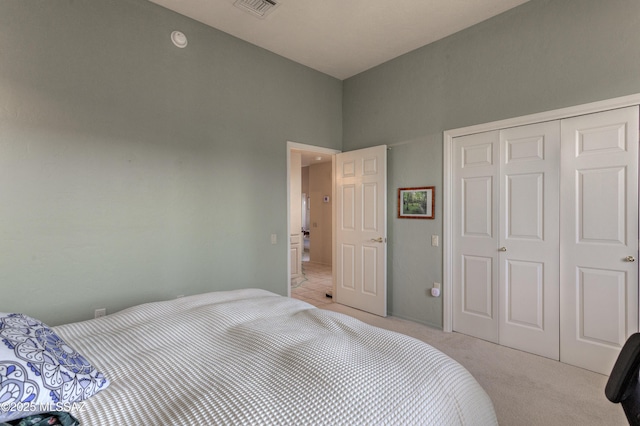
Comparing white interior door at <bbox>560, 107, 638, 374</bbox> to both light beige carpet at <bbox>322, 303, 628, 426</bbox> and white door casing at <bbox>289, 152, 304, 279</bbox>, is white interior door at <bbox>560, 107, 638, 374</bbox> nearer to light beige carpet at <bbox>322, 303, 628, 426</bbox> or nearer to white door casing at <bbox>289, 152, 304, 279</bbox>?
light beige carpet at <bbox>322, 303, 628, 426</bbox>

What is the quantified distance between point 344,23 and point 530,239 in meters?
2.73

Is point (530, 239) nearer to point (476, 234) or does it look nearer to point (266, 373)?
point (476, 234)

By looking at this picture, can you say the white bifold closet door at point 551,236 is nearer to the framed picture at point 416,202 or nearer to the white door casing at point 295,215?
the framed picture at point 416,202

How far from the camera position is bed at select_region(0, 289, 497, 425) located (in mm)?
877

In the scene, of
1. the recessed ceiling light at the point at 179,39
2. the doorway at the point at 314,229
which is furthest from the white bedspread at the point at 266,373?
the doorway at the point at 314,229

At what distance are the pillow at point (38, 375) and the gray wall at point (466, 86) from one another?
10.4 ft

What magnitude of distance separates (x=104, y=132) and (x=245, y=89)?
1.47m

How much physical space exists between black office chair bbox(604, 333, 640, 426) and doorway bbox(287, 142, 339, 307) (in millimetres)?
3661

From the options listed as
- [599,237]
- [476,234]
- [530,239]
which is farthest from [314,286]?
[599,237]

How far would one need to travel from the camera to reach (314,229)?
26.7 ft

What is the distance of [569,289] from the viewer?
256cm

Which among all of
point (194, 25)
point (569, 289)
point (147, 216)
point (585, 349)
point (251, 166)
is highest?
point (194, 25)

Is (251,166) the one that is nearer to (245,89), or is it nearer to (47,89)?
(245,89)

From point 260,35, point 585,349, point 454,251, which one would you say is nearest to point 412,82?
point 260,35
